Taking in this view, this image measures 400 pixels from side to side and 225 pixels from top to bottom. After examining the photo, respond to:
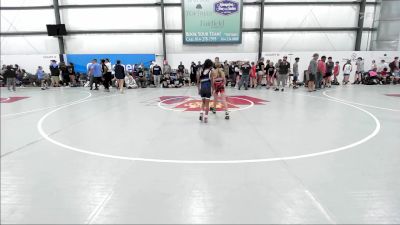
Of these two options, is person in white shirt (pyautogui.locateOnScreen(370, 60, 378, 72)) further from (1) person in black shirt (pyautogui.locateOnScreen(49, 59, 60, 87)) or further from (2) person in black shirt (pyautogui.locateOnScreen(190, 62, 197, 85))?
(1) person in black shirt (pyautogui.locateOnScreen(49, 59, 60, 87))

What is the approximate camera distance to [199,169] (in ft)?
14.1

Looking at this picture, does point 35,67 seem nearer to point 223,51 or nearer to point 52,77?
point 52,77

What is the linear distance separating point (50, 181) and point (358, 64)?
18.4 m

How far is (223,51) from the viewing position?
18.7 meters

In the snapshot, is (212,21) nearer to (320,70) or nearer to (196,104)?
(320,70)

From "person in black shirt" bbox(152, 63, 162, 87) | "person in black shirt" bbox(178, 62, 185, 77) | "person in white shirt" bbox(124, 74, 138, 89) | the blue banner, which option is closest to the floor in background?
"person in white shirt" bbox(124, 74, 138, 89)

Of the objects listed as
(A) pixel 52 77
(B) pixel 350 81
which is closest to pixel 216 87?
(A) pixel 52 77

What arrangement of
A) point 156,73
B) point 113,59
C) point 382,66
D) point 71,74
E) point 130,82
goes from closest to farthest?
point 130,82, point 156,73, point 71,74, point 382,66, point 113,59

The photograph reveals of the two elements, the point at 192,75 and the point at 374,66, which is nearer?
the point at 192,75

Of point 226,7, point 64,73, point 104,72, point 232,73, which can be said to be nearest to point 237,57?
point 232,73

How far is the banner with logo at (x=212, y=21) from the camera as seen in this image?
58.9ft

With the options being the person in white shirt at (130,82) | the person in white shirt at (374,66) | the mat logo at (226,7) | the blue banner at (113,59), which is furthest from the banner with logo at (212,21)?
the person in white shirt at (374,66)

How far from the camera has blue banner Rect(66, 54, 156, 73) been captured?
1827 cm

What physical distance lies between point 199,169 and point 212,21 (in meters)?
15.3
